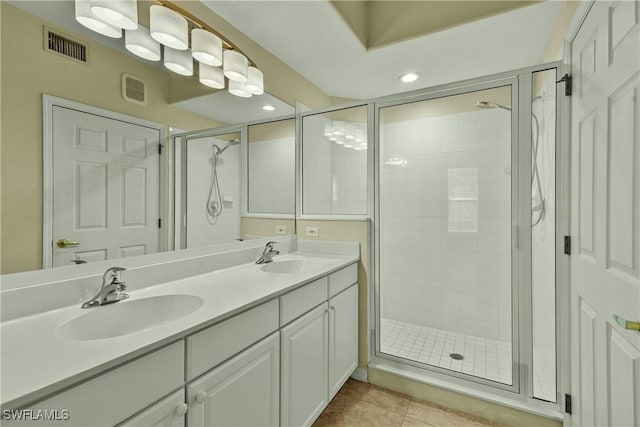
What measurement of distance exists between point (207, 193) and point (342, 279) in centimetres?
103

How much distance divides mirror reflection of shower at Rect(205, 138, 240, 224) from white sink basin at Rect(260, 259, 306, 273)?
0.49 m

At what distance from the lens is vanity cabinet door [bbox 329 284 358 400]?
70.2 inches

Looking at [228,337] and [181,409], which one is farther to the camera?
[228,337]

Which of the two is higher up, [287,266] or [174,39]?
[174,39]

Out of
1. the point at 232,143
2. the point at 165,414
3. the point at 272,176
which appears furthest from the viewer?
the point at 272,176

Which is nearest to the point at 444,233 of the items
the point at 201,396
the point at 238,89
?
the point at 238,89

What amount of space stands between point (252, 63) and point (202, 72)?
1.58 ft

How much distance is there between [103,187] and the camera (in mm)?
1232

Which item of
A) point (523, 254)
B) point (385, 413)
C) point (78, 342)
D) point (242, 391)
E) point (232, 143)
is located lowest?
point (385, 413)

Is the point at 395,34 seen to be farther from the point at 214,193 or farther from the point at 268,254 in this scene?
the point at 268,254

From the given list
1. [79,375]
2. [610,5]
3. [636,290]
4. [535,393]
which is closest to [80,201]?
[79,375]

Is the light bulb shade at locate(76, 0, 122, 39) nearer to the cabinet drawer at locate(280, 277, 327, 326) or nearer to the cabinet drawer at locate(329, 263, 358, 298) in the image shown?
the cabinet drawer at locate(280, 277, 327, 326)

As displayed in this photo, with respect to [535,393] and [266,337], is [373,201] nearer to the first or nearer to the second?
[266,337]

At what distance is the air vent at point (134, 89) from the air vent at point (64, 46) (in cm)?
15
